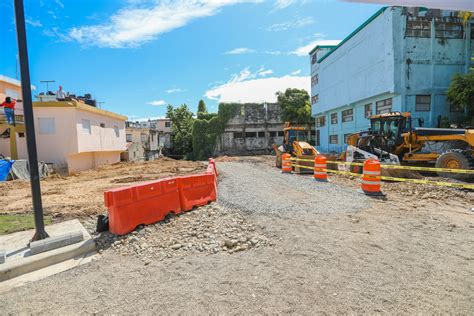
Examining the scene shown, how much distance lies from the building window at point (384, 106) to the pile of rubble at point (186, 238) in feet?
58.4

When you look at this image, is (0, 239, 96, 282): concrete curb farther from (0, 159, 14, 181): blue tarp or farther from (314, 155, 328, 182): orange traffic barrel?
(0, 159, 14, 181): blue tarp

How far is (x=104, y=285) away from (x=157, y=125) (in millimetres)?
58284

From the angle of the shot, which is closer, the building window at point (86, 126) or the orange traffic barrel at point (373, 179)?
the orange traffic barrel at point (373, 179)

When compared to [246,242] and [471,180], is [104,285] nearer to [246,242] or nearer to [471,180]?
[246,242]

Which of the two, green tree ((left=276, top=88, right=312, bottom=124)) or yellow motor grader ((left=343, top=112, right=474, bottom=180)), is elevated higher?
green tree ((left=276, top=88, right=312, bottom=124))

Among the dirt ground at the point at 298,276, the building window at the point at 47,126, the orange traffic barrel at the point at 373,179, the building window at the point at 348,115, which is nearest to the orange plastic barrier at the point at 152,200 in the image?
the dirt ground at the point at 298,276

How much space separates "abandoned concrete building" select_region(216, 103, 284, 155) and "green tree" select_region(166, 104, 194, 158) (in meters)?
7.90

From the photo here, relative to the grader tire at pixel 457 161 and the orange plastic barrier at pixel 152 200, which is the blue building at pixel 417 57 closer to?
the grader tire at pixel 457 161

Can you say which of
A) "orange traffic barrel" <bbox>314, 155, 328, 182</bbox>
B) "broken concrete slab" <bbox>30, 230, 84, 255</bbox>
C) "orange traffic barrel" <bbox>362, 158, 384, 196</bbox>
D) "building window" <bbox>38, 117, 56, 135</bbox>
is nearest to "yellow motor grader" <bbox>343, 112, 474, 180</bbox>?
"orange traffic barrel" <bbox>314, 155, 328, 182</bbox>

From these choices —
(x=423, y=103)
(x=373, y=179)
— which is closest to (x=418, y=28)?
(x=423, y=103)

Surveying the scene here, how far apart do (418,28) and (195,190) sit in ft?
64.8

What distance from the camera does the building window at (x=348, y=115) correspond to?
76.1ft

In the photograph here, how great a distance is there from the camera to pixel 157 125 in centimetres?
5819

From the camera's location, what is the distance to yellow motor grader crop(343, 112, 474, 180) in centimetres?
1081
